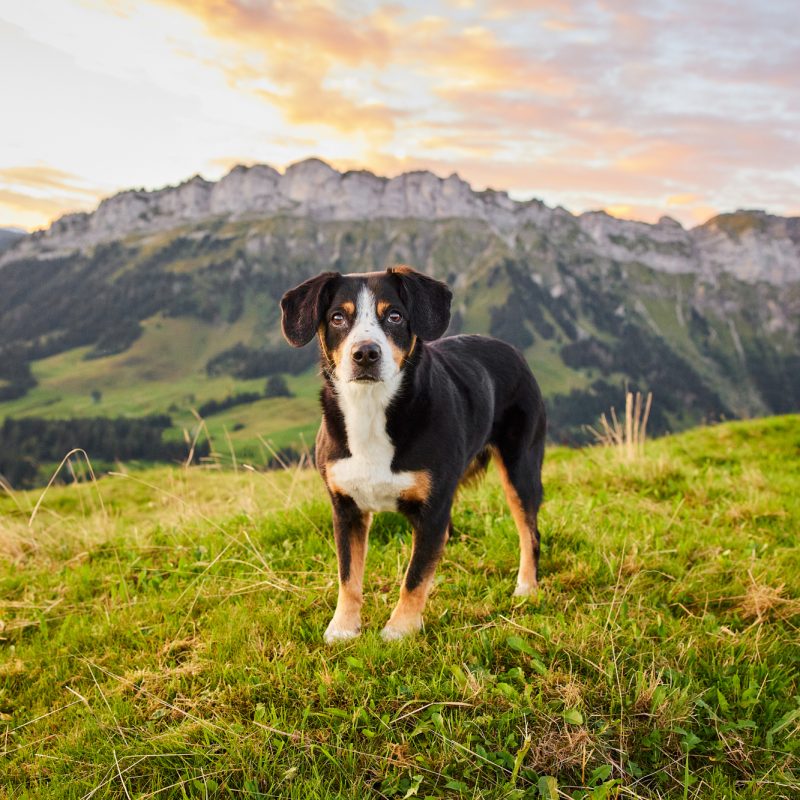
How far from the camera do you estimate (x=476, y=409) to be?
5.02 metres

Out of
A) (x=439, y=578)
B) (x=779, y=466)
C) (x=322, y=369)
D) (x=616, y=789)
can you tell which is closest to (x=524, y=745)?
(x=616, y=789)

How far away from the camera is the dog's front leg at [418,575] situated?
4.27 metres

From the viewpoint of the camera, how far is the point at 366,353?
13.3ft

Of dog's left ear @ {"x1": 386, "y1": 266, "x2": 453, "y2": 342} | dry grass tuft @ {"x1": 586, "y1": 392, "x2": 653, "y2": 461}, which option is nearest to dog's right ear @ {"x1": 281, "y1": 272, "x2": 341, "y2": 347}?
dog's left ear @ {"x1": 386, "y1": 266, "x2": 453, "y2": 342}

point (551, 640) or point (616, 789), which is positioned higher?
point (551, 640)

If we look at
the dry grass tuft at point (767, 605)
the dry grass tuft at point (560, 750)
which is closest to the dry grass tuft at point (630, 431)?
the dry grass tuft at point (767, 605)

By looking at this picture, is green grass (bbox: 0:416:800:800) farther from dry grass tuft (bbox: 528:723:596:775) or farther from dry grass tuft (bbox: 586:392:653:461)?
dry grass tuft (bbox: 586:392:653:461)

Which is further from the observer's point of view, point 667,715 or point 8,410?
point 8,410

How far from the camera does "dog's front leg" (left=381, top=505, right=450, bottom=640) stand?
427 cm

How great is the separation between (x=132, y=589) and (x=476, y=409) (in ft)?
11.8

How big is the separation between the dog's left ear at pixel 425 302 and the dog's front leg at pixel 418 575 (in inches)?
54.2

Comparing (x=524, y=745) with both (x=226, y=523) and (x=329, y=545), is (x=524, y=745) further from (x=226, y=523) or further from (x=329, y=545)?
(x=226, y=523)

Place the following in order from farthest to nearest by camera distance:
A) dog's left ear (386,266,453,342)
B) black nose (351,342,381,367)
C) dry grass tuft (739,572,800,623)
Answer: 1. dry grass tuft (739,572,800,623)
2. dog's left ear (386,266,453,342)
3. black nose (351,342,381,367)

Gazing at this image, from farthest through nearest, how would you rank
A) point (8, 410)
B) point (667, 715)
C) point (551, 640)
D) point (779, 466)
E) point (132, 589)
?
point (8, 410) → point (779, 466) → point (132, 589) → point (551, 640) → point (667, 715)
